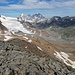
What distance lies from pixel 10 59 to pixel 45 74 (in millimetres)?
8210

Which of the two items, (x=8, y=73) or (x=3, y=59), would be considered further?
(x=3, y=59)

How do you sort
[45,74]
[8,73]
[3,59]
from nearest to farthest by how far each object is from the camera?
1. [8,73]
2. [45,74]
3. [3,59]

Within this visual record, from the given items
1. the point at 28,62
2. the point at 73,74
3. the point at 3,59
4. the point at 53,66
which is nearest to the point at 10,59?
the point at 3,59

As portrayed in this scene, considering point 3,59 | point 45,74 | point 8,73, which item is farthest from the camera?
point 3,59

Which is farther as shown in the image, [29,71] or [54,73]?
[54,73]

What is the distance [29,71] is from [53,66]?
7708 mm

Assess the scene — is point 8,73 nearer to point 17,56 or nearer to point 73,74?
point 17,56

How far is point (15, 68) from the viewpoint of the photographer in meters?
31.0

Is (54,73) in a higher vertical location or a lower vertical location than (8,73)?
lower

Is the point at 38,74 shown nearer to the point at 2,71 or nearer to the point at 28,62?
the point at 28,62

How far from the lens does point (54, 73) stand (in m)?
34.0

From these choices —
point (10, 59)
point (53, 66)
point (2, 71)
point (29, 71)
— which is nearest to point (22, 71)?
point (29, 71)

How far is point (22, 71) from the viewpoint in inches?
1211

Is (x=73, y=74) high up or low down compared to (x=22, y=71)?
down
